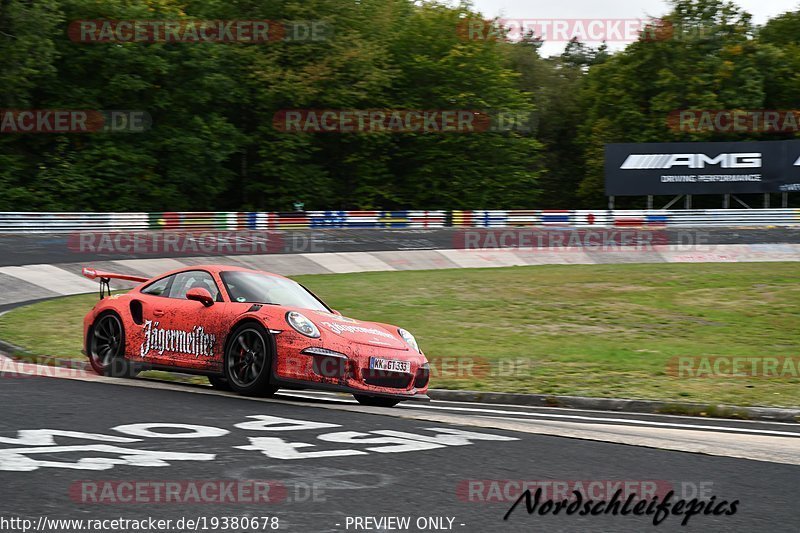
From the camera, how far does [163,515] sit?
193 inches

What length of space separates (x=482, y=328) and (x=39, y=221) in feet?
82.1

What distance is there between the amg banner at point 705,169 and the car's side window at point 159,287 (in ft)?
137

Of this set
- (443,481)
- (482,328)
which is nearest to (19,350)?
(482,328)

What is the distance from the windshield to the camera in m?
10.1

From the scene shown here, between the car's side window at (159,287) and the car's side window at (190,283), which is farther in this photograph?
the car's side window at (159,287)

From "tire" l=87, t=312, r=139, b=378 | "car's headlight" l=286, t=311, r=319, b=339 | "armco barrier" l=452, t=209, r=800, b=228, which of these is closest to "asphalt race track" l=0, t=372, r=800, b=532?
"car's headlight" l=286, t=311, r=319, b=339

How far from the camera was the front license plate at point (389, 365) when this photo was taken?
9509 mm

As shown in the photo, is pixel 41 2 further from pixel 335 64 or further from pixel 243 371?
pixel 243 371

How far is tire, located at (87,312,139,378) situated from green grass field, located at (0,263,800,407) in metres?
1.94

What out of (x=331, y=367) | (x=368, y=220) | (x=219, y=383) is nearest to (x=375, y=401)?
(x=331, y=367)

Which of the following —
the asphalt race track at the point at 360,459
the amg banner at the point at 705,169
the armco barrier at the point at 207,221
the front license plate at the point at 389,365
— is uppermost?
the amg banner at the point at 705,169

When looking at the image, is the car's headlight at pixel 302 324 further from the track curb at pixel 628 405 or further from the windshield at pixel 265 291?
the track curb at pixel 628 405

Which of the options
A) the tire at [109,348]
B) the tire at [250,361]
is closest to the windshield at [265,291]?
the tire at [250,361]

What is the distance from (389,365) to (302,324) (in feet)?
3.06
